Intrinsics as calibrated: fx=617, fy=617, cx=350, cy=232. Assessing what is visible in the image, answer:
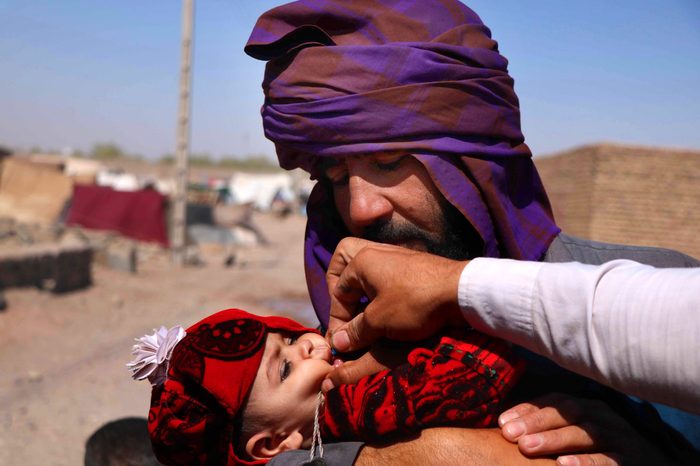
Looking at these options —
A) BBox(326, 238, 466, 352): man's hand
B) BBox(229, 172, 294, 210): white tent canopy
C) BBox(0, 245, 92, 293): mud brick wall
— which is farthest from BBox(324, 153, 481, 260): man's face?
BBox(229, 172, 294, 210): white tent canopy

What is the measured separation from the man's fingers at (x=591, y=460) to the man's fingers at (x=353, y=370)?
516 mm

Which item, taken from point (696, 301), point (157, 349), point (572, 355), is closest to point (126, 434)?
point (157, 349)

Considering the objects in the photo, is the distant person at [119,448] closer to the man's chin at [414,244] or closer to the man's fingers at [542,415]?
the man's chin at [414,244]

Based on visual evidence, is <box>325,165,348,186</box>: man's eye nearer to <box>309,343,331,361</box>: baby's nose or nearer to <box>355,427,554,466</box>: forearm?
<box>309,343,331,361</box>: baby's nose

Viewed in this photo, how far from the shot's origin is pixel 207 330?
194 centimetres

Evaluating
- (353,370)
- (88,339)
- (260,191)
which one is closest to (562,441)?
(353,370)

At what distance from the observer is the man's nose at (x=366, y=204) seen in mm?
2064

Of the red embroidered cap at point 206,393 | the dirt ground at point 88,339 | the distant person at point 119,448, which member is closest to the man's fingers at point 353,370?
the red embroidered cap at point 206,393

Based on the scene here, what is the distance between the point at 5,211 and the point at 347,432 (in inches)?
762

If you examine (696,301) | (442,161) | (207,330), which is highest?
(442,161)

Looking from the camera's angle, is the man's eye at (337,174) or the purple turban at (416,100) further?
the man's eye at (337,174)

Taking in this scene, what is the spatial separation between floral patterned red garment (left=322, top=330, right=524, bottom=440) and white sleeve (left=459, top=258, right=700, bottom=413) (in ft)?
0.66

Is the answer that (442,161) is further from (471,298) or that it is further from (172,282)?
(172,282)

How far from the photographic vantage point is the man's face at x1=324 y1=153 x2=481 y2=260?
2.09 m
